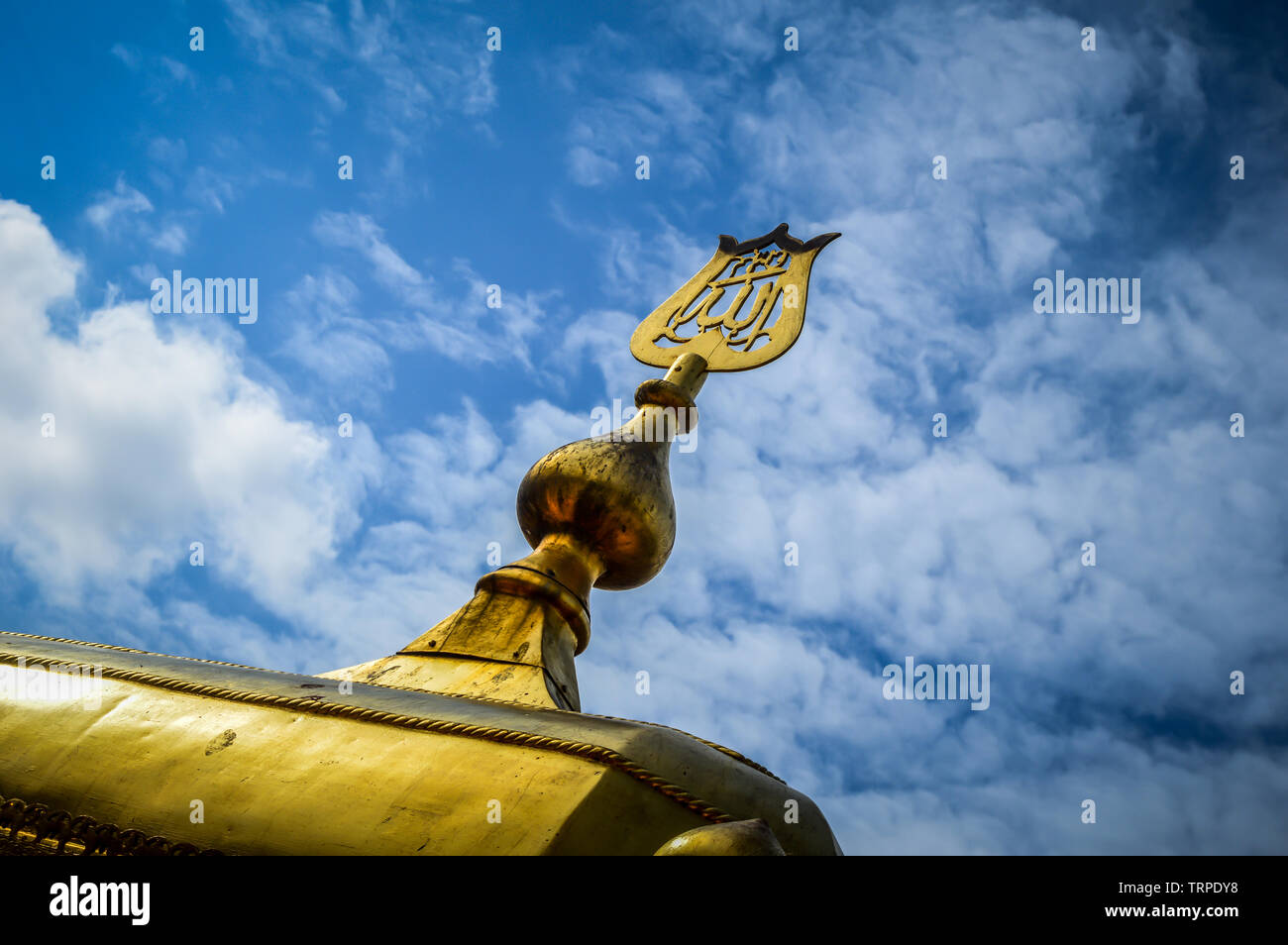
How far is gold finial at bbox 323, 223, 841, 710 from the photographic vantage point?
4.34 meters

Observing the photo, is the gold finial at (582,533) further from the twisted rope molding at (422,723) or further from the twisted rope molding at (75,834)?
the twisted rope molding at (75,834)

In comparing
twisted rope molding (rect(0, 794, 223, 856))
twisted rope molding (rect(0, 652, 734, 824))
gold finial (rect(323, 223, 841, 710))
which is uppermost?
gold finial (rect(323, 223, 841, 710))

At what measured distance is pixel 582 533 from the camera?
506 centimetres

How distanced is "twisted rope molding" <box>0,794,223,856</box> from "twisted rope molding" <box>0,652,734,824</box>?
0.53 m

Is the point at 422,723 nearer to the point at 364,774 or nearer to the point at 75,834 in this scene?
the point at 364,774

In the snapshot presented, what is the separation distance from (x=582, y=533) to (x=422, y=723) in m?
2.08

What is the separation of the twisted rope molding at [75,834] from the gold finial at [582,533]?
1457 mm

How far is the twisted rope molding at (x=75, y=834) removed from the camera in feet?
8.68

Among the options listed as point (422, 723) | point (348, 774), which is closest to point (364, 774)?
point (348, 774)

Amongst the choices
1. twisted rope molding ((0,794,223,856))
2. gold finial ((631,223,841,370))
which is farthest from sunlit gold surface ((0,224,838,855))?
gold finial ((631,223,841,370))

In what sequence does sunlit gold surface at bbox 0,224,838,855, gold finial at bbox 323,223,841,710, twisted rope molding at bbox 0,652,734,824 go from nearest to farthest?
sunlit gold surface at bbox 0,224,838,855 < twisted rope molding at bbox 0,652,734,824 < gold finial at bbox 323,223,841,710

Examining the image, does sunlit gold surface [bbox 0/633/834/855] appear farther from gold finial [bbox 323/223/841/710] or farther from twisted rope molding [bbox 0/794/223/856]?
gold finial [bbox 323/223/841/710]
